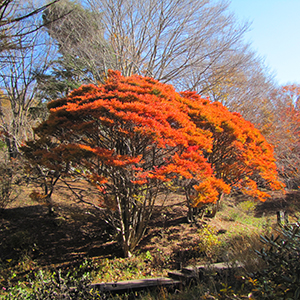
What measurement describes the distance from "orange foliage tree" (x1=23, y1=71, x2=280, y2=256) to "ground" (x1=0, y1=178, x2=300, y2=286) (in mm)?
794

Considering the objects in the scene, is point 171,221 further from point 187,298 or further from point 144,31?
point 144,31

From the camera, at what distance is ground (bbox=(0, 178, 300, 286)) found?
5535mm

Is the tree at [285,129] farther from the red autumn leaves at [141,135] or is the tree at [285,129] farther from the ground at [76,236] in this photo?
the red autumn leaves at [141,135]

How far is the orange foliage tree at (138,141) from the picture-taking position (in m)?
3.93

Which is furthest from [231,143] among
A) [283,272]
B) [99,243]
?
[99,243]

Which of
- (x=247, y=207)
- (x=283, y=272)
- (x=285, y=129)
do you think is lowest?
(x=247, y=207)

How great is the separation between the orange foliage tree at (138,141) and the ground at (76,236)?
79 cm

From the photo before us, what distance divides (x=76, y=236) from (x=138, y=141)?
4.10 metres

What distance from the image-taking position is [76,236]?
21.4ft

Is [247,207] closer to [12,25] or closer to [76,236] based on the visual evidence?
[76,236]

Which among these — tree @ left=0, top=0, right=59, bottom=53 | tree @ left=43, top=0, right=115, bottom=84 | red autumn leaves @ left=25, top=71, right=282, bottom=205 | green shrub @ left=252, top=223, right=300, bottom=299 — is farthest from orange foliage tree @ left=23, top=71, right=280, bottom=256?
tree @ left=43, top=0, right=115, bottom=84

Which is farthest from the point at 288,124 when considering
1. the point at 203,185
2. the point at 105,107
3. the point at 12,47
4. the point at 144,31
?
the point at 12,47

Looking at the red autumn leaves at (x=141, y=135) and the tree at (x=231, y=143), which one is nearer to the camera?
the red autumn leaves at (x=141, y=135)

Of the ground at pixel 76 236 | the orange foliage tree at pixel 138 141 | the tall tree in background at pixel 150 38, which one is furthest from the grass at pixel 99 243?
the tall tree in background at pixel 150 38
